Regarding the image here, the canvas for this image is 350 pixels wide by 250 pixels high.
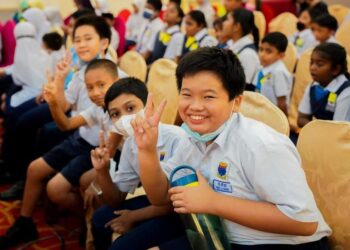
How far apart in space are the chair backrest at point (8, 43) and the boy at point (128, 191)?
286 cm

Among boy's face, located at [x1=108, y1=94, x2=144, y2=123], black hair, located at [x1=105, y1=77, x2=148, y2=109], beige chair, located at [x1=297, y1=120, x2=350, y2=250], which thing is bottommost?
beige chair, located at [x1=297, y1=120, x2=350, y2=250]

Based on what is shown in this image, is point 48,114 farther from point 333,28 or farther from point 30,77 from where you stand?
point 333,28

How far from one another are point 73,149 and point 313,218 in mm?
1431

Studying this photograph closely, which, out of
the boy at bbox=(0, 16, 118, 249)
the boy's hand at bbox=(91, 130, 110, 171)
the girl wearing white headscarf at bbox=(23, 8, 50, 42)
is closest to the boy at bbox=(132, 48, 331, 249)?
the boy's hand at bbox=(91, 130, 110, 171)

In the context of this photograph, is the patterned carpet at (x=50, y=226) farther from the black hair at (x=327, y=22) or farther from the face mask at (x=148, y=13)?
the face mask at (x=148, y=13)

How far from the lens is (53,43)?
3.41 metres

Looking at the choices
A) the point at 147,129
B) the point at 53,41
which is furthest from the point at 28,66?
the point at 147,129

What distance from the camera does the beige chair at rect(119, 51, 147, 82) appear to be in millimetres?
2538

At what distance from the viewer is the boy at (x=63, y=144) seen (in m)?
2.10

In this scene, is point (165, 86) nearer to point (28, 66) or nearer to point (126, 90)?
point (126, 90)

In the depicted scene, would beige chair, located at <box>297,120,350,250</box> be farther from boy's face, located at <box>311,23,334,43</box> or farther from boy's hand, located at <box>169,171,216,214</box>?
boy's face, located at <box>311,23,334,43</box>

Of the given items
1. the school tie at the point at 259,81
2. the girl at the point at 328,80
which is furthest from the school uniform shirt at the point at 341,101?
the school tie at the point at 259,81

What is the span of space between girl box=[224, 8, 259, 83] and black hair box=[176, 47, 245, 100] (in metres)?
1.71

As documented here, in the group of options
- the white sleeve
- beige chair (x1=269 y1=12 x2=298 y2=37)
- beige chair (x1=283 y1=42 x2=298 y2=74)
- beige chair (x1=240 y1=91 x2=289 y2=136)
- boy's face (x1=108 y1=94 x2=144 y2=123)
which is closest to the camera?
beige chair (x1=240 y1=91 x2=289 y2=136)
